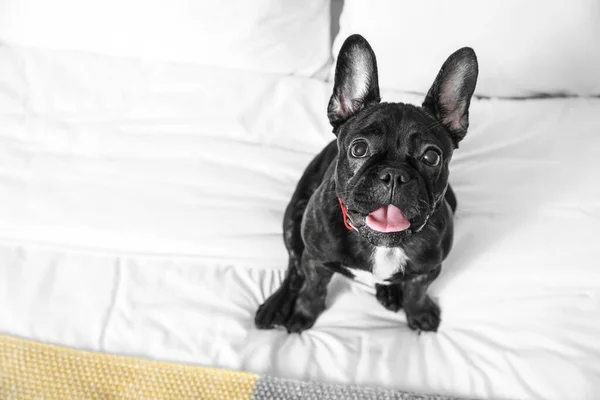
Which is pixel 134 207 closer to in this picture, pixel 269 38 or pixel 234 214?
pixel 234 214

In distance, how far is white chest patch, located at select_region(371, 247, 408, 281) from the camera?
3.92ft

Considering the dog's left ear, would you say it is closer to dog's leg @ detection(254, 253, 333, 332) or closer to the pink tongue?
the pink tongue

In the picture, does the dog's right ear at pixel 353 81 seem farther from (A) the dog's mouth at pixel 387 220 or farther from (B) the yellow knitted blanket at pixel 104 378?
A: (B) the yellow knitted blanket at pixel 104 378

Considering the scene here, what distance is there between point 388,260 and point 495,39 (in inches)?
35.5

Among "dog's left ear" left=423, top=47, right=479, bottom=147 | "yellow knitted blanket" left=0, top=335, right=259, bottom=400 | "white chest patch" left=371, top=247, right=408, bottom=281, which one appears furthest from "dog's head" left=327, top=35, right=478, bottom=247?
"yellow knitted blanket" left=0, top=335, right=259, bottom=400

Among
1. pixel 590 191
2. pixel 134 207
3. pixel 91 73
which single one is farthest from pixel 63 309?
pixel 590 191

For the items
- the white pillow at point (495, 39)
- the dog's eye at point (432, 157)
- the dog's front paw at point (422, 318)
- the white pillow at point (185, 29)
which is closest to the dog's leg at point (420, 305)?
the dog's front paw at point (422, 318)

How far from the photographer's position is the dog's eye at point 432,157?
1.09 metres

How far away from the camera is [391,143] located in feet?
3.57

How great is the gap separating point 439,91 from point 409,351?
25.7 inches

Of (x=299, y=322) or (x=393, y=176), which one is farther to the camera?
(x=299, y=322)

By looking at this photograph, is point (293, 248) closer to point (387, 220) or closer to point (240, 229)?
point (240, 229)

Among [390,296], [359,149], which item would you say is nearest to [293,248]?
[390,296]

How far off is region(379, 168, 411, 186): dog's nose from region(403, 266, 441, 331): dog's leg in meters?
0.36
